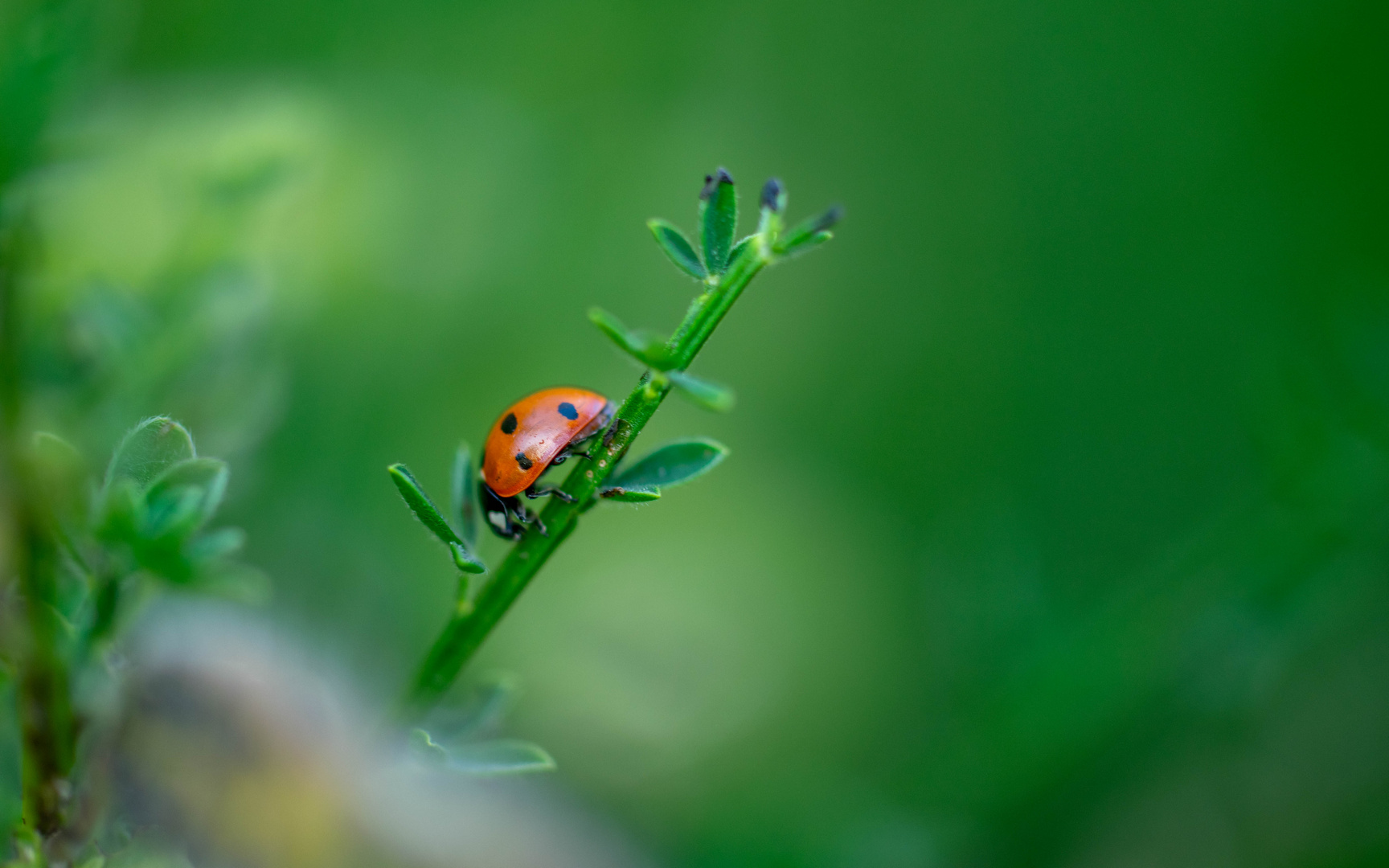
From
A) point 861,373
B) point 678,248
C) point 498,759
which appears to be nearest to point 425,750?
point 498,759

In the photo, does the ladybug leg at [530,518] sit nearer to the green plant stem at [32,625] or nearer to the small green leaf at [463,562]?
the small green leaf at [463,562]

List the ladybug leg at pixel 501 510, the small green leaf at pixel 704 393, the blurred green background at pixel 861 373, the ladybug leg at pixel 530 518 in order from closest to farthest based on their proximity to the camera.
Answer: the small green leaf at pixel 704 393 → the ladybug leg at pixel 530 518 → the ladybug leg at pixel 501 510 → the blurred green background at pixel 861 373

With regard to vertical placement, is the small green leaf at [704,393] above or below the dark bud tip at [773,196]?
below

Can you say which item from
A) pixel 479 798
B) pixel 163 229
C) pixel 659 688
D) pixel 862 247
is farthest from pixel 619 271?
pixel 479 798

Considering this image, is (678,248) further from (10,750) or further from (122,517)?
(10,750)

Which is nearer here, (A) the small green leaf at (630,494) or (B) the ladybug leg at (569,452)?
(A) the small green leaf at (630,494)

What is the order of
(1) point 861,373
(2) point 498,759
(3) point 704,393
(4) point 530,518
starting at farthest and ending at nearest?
1. (1) point 861,373
2. (4) point 530,518
3. (2) point 498,759
4. (3) point 704,393

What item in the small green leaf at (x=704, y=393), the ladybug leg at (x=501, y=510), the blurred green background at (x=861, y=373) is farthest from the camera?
the blurred green background at (x=861, y=373)

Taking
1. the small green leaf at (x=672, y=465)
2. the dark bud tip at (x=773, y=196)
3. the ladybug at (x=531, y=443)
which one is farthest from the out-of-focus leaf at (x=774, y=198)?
the ladybug at (x=531, y=443)
